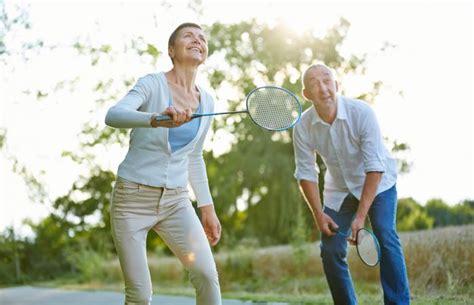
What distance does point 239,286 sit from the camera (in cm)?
1212

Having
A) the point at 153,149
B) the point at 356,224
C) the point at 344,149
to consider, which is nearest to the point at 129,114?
the point at 153,149

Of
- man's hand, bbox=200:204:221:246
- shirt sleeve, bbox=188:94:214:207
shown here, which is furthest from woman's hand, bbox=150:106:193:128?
man's hand, bbox=200:204:221:246

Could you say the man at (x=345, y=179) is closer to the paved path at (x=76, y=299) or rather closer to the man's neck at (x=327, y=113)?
the man's neck at (x=327, y=113)

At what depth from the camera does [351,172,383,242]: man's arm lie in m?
5.06

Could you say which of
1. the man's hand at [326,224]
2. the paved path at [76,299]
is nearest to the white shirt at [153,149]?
the man's hand at [326,224]

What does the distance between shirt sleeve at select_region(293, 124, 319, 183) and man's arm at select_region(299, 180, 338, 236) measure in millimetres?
48

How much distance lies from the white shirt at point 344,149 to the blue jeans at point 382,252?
79mm

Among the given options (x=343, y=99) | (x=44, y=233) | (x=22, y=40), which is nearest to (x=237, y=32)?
(x=44, y=233)

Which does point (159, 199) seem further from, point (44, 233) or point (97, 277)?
point (44, 233)

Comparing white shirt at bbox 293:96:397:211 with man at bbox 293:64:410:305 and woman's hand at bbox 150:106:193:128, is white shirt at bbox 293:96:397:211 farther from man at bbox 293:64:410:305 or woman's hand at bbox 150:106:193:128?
woman's hand at bbox 150:106:193:128

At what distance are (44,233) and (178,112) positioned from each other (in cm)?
1794

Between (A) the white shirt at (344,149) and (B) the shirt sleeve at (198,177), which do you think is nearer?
(B) the shirt sleeve at (198,177)

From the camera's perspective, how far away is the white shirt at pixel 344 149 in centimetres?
523

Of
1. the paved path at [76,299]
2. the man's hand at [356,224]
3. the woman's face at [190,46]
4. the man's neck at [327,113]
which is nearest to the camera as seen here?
the woman's face at [190,46]
